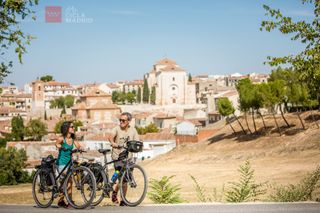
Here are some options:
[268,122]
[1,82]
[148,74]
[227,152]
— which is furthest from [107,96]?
[1,82]

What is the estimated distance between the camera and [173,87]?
12106 cm

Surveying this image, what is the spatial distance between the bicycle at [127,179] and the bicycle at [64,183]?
174 mm

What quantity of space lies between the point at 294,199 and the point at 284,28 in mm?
4082

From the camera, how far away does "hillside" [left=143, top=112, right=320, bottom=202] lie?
24.9 metres

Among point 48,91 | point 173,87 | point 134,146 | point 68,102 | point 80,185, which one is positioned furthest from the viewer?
point 48,91

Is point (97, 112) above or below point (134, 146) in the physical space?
below

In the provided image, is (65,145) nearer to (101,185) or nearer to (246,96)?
(101,185)

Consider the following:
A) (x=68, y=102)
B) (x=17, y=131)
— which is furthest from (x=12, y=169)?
(x=68, y=102)

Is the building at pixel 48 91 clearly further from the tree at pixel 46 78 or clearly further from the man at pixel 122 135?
the man at pixel 122 135

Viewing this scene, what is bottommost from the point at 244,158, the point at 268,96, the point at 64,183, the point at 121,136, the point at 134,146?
the point at 244,158

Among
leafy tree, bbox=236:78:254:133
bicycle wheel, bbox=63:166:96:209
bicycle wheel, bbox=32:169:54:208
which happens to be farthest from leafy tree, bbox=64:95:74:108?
bicycle wheel, bbox=63:166:96:209

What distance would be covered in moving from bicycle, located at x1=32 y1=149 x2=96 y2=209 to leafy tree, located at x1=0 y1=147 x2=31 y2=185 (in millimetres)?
34893

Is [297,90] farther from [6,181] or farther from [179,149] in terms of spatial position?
[6,181]

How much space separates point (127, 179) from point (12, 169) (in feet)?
122
